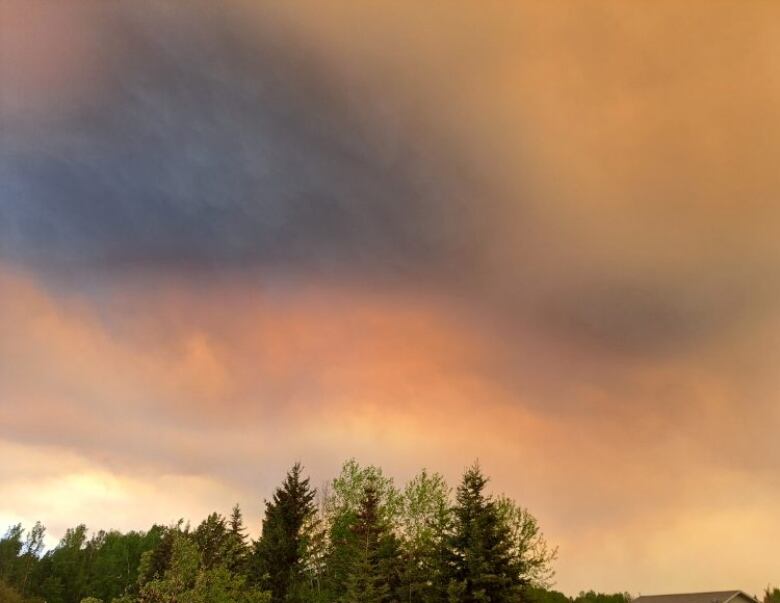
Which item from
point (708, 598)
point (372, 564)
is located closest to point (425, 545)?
point (372, 564)

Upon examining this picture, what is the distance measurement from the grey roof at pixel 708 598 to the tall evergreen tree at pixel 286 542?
157 ft

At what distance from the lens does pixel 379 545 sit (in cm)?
5259

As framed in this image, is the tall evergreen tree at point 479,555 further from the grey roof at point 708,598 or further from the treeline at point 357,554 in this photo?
the grey roof at point 708,598

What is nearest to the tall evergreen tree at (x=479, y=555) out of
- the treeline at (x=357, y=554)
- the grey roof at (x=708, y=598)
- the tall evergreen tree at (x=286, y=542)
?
the treeline at (x=357, y=554)

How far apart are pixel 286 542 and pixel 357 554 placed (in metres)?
11.4

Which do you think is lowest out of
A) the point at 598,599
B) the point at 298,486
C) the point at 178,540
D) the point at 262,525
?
the point at 598,599

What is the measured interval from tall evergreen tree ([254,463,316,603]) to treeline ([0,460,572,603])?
0.11 meters

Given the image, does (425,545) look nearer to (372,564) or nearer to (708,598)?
(372,564)

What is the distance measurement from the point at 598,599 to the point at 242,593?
89.1 metres

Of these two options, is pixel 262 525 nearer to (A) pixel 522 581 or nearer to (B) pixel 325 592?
(B) pixel 325 592

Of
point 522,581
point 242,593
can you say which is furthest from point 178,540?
point 522,581

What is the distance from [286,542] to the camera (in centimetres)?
5956

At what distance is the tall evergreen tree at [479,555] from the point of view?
131 ft

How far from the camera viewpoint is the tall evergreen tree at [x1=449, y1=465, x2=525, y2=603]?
40.0 metres
